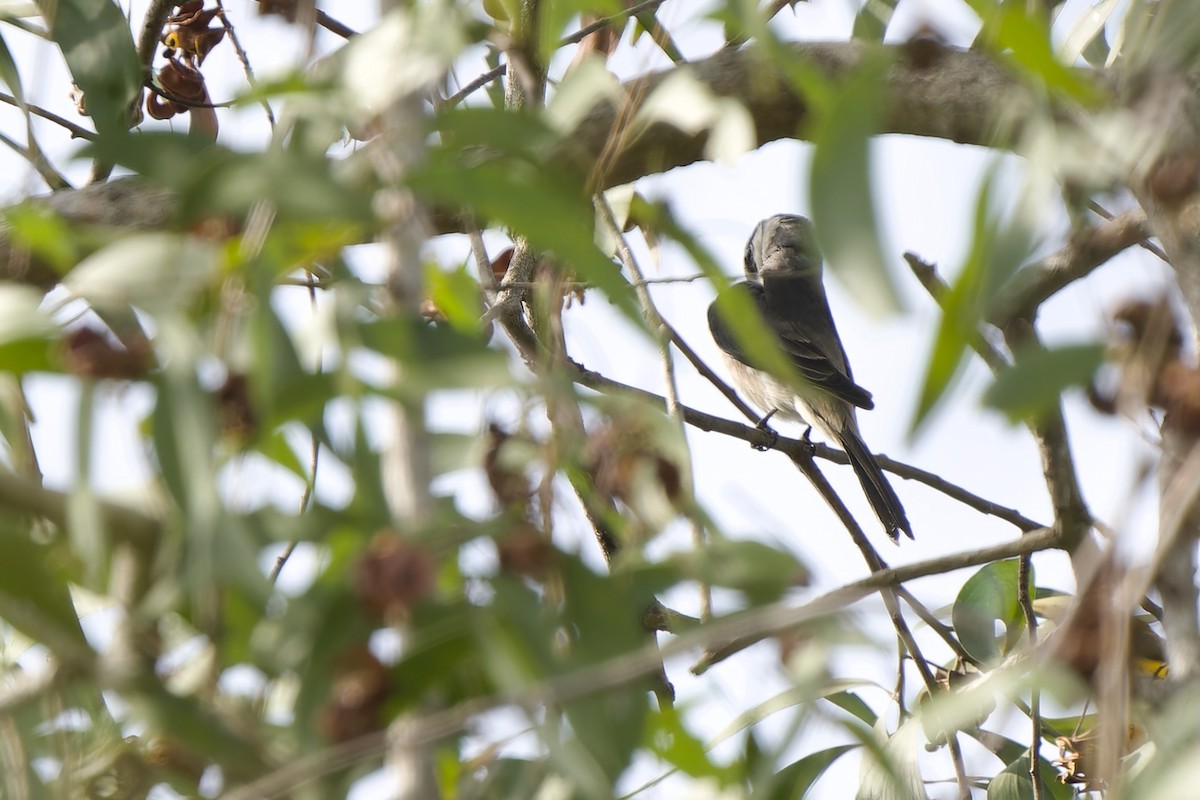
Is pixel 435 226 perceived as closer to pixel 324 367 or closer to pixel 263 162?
pixel 324 367

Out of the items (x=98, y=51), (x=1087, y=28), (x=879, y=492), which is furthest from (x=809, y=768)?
(x=879, y=492)

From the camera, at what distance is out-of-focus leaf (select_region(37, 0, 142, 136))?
1.90 meters

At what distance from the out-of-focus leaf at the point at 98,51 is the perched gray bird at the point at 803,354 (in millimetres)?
2651

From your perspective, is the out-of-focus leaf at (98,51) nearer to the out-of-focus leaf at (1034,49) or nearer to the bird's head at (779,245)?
the out-of-focus leaf at (1034,49)

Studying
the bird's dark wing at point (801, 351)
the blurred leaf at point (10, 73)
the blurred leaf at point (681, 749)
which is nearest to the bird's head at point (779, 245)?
the bird's dark wing at point (801, 351)

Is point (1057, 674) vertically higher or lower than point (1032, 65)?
lower

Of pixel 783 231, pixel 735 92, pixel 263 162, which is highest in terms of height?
pixel 783 231

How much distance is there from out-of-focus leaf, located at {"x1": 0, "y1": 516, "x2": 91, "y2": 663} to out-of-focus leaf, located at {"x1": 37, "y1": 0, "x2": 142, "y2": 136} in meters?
0.97

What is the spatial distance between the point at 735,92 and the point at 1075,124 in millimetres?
564

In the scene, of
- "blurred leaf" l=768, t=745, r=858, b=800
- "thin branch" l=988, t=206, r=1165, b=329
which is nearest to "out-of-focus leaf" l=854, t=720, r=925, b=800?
"blurred leaf" l=768, t=745, r=858, b=800

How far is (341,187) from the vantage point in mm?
898

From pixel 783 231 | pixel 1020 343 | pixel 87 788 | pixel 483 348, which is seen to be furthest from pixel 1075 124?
pixel 783 231

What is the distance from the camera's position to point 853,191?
0.90m

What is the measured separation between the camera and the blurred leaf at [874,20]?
206 cm
